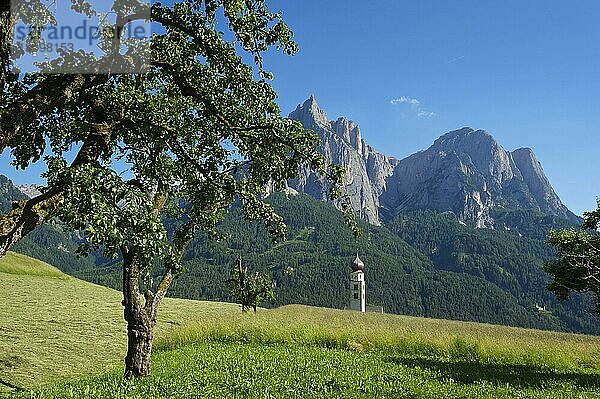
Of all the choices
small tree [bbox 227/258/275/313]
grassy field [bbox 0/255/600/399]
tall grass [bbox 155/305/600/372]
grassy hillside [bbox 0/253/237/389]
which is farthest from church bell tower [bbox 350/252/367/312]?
tall grass [bbox 155/305/600/372]

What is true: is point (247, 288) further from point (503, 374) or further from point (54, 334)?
point (503, 374)

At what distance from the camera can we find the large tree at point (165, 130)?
27.8ft

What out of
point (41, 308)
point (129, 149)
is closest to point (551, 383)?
point (129, 149)

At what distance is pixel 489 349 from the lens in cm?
2445

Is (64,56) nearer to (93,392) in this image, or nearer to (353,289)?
(93,392)

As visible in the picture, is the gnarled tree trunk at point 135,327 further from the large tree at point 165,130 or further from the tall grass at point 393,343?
the tall grass at point 393,343

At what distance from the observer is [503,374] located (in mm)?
17922

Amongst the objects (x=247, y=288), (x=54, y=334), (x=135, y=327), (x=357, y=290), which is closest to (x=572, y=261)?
(x=135, y=327)

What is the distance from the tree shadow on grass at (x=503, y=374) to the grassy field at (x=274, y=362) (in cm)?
5

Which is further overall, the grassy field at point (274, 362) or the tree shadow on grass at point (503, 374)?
the tree shadow on grass at point (503, 374)

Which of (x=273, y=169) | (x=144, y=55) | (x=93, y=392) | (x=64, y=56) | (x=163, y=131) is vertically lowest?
(x=93, y=392)

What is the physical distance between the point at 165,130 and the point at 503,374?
49.7ft

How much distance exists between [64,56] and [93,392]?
8137 millimetres

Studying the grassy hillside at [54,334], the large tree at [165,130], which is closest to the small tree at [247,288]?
the grassy hillside at [54,334]
